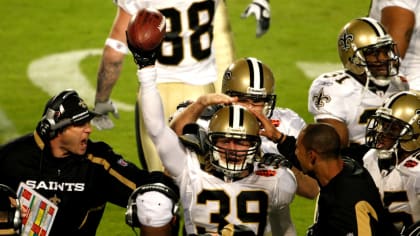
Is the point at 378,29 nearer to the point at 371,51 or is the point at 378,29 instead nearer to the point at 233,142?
the point at 371,51

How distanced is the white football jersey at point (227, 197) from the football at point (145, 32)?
583mm

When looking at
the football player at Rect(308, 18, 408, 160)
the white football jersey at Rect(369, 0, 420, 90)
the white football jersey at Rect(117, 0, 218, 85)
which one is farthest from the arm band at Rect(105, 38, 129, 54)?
the white football jersey at Rect(369, 0, 420, 90)

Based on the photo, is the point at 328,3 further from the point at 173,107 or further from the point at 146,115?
the point at 146,115

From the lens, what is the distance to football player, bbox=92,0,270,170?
666 centimetres

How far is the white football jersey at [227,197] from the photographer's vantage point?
5.43 m

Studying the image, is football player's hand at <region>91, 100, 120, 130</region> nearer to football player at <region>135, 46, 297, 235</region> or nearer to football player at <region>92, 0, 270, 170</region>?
football player at <region>92, 0, 270, 170</region>

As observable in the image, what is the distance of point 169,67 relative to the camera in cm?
676

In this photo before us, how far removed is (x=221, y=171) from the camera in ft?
17.7

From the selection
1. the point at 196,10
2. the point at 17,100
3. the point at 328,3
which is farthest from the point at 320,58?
the point at 196,10

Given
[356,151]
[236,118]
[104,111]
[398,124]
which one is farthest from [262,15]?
[236,118]

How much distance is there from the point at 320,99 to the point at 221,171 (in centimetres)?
121

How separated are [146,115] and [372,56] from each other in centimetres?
163

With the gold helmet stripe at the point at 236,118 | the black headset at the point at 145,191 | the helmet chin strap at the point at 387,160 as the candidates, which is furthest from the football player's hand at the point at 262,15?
the black headset at the point at 145,191

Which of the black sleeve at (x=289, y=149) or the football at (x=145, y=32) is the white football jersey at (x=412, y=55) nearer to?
the black sleeve at (x=289, y=149)
